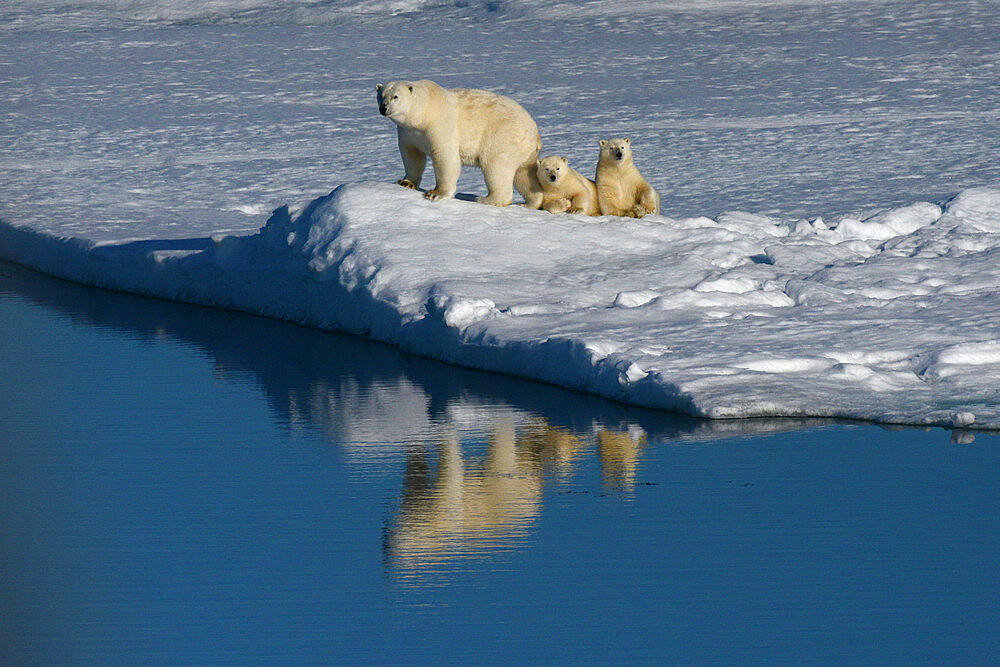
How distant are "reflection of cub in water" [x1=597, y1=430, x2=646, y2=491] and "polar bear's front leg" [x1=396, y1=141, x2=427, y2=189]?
9.89 feet

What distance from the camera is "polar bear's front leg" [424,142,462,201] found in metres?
7.72

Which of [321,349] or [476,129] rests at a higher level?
[476,129]

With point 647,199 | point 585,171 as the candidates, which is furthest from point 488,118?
point 585,171

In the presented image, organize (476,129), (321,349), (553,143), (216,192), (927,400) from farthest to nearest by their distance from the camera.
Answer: (553,143) → (216,192) → (476,129) → (321,349) → (927,400)

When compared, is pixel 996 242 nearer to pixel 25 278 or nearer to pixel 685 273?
pixel 685 273

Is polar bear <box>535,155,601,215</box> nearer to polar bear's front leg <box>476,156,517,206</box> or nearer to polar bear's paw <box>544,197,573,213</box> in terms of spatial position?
polar bear's paw <box>544,197,573,213</box>

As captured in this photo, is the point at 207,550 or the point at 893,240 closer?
the point at 207,550

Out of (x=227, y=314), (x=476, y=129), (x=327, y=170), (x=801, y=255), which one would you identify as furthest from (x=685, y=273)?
(x=327, y=170)

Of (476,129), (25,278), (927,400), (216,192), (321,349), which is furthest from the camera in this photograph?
(216,192)

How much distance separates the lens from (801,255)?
7.97 metres

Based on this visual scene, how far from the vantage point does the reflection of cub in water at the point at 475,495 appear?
14.0 feet

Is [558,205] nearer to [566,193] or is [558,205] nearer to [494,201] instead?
[566,193]

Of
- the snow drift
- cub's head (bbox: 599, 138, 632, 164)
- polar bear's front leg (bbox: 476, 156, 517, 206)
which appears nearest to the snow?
the snow drift

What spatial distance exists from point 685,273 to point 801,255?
87 centimetres
